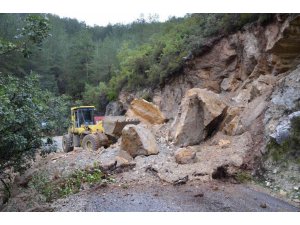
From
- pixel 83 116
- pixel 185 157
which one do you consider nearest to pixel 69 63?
pixel 83 116

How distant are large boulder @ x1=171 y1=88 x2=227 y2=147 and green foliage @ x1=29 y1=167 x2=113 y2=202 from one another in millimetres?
2625

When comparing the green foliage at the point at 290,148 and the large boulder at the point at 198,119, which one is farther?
the large boulder at the point at 198,119

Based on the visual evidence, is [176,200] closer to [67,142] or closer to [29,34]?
[29,34]

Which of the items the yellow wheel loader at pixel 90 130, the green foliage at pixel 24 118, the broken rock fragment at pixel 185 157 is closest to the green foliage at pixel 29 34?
→ the green foliage at pixel 24 118

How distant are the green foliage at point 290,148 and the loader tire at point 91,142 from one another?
17.2 ft

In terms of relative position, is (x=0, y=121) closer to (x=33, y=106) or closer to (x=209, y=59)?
(x=33, y=106)

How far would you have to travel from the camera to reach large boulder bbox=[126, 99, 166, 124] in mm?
13289

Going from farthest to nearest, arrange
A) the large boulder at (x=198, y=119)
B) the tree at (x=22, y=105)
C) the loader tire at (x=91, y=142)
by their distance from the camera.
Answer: the loader tire at (x=91, y=142) < the large boulder at (x=198, y=119) < the tree at (x=22, y=105)

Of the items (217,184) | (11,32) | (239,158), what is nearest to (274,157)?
(239,158)

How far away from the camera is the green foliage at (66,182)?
7238 mm

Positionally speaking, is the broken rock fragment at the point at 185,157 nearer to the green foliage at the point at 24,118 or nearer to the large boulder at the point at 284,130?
the large boulder at the point at 284,130

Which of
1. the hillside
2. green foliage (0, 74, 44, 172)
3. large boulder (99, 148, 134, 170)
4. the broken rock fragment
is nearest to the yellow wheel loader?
the hillside

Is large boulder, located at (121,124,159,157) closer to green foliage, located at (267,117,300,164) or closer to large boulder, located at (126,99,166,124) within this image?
green foliage, located at (267,117,300,164)
